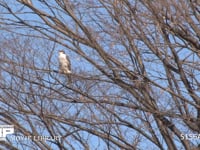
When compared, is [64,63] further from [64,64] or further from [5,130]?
[5,130]

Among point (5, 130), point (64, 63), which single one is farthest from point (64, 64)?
point (5, 130)

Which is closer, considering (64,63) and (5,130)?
Answer: (64,63)

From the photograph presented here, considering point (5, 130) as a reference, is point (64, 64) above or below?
above

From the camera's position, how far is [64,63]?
19.9 feet

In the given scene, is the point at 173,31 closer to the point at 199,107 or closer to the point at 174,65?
the point at 174,65

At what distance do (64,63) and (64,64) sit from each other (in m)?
0.02

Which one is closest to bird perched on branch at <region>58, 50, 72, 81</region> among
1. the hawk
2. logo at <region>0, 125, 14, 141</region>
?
the hawk

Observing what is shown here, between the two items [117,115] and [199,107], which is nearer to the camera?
[199,107]

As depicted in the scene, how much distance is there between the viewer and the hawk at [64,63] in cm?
584

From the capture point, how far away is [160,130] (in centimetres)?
598

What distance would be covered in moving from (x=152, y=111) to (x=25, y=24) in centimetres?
194

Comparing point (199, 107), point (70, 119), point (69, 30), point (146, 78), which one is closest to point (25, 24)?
point (69, 30)

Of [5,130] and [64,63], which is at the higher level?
[64,63]

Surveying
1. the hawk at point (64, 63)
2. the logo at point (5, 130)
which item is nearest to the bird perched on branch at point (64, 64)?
the hawk at point (64, 63)
